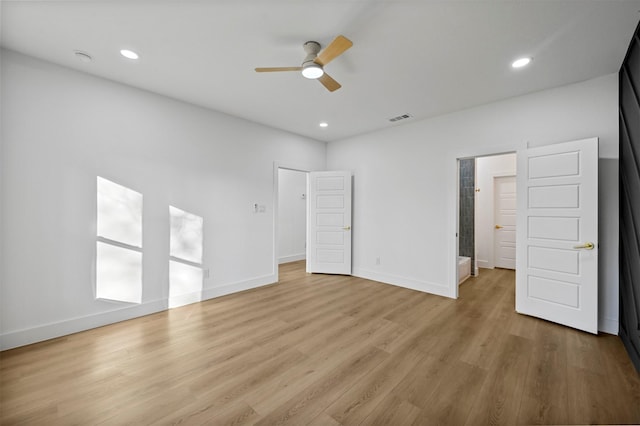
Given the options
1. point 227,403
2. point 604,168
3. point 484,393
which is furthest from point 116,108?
point 604,168

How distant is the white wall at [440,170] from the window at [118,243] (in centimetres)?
375

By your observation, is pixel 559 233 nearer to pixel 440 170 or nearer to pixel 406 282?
pixel 440 170

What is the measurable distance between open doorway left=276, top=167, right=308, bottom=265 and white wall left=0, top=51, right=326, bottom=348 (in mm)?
2643

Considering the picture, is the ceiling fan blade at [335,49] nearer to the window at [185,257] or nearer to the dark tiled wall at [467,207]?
the window at [185,257]

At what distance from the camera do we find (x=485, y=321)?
10.3 ft

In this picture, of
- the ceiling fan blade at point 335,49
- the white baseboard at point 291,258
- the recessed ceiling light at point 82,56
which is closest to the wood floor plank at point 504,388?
the ceiling fan blade at point 335,49

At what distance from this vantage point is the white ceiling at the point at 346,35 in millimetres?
1985

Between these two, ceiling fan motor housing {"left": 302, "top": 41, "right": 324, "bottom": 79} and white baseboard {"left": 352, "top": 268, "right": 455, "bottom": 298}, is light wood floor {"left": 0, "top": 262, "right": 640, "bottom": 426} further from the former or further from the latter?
ceiling fan motor housing {"left": 302, "top": 41, "right": 324, "bottom": 79}

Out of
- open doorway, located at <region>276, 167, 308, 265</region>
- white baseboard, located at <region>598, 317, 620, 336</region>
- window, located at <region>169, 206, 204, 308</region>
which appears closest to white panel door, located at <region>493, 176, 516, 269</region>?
white baseboard, located at <region>598, 317, 620, 336</region>

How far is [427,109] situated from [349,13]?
240 cm

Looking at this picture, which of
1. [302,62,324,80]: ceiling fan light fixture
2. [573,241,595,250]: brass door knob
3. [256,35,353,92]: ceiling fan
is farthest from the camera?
[573,241,595,250]: brass door knob

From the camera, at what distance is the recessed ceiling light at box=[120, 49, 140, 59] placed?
2.53m

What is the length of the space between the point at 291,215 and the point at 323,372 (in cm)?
518

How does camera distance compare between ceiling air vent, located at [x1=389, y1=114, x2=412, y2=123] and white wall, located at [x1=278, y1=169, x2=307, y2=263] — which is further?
white wall, located at [x1=278, y1=169, x2=307, y2=263]
